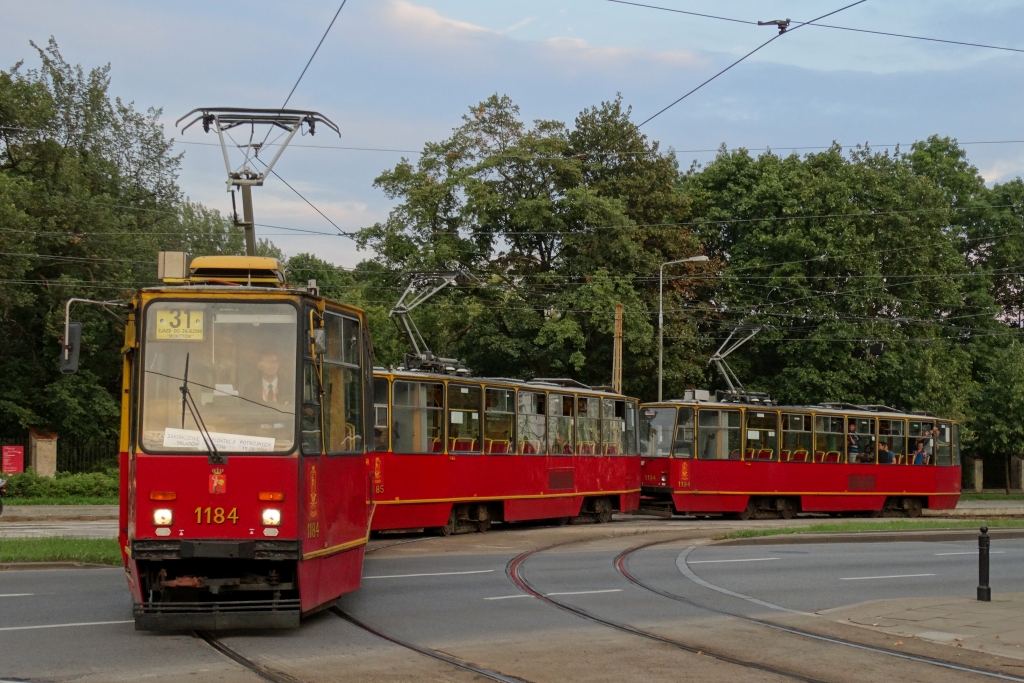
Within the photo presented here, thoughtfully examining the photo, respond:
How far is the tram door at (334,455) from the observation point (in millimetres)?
10414

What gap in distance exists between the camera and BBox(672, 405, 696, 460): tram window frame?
99.5 ft

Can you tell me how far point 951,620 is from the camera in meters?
12.2

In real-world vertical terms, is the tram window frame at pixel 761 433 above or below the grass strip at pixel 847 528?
above

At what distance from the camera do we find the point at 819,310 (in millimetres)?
46531

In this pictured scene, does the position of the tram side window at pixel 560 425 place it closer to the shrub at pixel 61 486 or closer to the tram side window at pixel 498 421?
the tram side window at pixel 498 421

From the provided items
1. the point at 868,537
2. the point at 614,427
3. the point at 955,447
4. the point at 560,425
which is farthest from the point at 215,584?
the point at 955,447

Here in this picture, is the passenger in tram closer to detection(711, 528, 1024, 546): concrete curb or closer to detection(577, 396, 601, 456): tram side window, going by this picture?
detection(711, 528, 1024, 546): concrete curb

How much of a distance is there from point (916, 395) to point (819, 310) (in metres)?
4.68

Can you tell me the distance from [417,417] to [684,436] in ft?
35.1

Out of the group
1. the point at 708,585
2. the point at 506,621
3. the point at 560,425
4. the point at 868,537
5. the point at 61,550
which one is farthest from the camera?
the point at 560,425

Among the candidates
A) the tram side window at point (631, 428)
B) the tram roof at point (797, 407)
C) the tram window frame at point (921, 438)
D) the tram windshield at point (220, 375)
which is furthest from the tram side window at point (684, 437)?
the tram windshield at point (220, 375)

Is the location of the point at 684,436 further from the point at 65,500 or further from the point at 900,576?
the point at 65,500

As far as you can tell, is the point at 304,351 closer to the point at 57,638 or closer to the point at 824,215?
the point at 57,638

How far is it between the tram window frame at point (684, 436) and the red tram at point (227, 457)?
2028 cm
